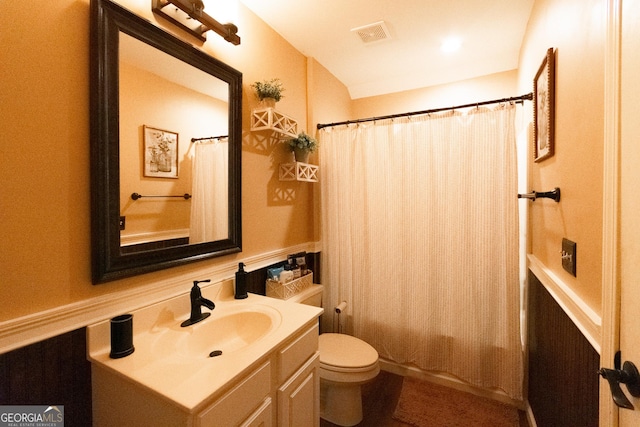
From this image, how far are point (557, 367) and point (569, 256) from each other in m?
0.54

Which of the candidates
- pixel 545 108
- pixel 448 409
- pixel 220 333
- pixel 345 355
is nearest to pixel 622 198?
pixel 545 108

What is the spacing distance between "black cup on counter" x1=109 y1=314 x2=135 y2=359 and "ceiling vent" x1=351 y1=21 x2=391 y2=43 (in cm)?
211

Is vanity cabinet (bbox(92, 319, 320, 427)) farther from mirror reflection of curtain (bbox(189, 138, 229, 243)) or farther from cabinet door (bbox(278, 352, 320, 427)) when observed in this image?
mirror reflection of curtain (bbox(189, 138, 229, 243))

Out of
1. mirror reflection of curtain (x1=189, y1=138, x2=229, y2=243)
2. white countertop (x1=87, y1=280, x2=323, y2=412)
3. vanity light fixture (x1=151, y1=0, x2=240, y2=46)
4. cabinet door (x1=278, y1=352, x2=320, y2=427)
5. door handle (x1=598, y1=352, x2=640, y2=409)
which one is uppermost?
vanity light fixture (x1=151, y1=0, x2=240, y2=46)

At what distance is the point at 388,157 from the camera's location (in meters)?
2.04

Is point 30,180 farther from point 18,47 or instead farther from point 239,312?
point 239,312

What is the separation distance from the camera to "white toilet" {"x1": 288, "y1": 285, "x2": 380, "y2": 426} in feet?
5.23

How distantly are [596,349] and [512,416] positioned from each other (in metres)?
1.37

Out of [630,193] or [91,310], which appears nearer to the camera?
[630,193]

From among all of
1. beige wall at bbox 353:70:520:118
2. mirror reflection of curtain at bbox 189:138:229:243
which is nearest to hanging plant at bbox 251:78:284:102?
mirror reflection of curtain at bbox 189:138:229:243

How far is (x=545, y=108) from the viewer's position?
131 cm

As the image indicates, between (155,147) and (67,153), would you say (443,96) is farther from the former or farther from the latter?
(67,153)

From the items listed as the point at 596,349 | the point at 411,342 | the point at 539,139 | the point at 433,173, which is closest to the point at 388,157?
the point at 433,173

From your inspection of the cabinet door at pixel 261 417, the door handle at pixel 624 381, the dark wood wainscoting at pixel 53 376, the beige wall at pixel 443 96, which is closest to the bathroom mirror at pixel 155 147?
the dark wood wainscoting at pixel 53 376
